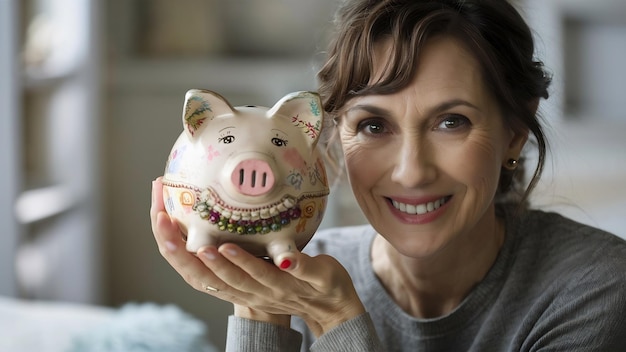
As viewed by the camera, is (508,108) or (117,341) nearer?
(508,108)

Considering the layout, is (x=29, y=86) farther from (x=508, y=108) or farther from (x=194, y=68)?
(x=508, y=108)

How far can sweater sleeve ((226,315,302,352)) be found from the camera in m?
1.12

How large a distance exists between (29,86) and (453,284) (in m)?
1.73

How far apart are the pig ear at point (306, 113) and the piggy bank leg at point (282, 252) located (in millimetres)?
123

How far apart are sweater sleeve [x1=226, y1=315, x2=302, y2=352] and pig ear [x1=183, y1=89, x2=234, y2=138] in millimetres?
358

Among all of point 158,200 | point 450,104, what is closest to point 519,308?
point 450,104

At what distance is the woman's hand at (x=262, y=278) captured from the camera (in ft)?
2.90

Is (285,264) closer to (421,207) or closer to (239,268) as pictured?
(239,268)

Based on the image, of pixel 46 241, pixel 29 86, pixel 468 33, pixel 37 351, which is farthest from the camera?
pixel 46 241

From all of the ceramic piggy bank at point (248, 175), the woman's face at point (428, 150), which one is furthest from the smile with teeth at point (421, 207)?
the ceramic piggy bank at point (248, 175)

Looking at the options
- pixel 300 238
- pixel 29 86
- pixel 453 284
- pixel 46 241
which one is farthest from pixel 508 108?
pixel 46 241

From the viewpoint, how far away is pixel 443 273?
129cm

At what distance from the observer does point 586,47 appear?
137 inches

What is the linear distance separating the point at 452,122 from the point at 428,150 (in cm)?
6
